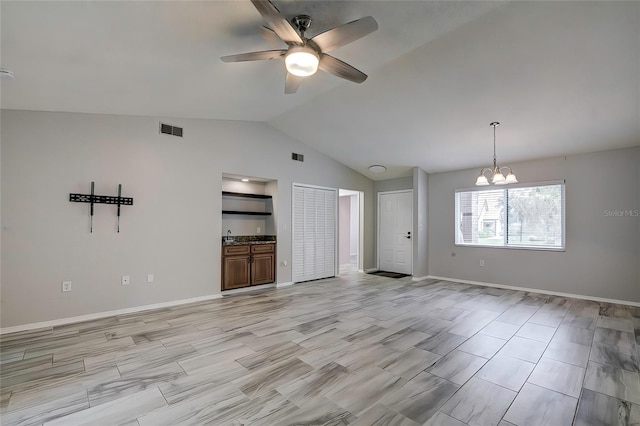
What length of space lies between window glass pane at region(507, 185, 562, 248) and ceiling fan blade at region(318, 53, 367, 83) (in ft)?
15.4

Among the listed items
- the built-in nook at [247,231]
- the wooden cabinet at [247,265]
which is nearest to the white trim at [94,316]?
the wooden cabinet at [247,265]

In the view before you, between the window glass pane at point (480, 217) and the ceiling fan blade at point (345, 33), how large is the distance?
5.17 meters

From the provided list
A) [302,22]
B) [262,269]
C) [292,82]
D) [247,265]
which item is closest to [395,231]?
[262,269]

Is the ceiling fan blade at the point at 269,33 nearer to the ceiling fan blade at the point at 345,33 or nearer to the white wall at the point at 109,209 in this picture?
the ceiling fan blade at the point at 345,33

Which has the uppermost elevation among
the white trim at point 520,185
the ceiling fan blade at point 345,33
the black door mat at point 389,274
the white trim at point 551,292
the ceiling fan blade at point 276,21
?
the ceiling fan blade at point 345,33

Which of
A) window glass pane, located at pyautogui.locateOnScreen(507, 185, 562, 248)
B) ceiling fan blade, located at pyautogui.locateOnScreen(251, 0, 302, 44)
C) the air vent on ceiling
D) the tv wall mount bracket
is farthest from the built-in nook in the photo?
window glass pane, located at pyautogui.locateOnScreen(507, 185, 562, 248)

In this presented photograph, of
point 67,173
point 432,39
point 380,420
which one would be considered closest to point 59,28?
point 67,173

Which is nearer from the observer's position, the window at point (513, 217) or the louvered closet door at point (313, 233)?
the window at point (513, 217)

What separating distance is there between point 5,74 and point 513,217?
7529mm

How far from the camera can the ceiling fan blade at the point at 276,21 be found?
183 cm

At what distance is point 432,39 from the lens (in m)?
3.06

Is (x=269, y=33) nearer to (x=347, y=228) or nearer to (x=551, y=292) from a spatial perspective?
(x=551, y=292)

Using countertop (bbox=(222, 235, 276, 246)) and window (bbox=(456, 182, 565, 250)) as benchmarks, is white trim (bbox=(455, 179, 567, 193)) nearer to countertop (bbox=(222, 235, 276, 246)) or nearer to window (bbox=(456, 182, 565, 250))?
window (bbox=(456, 182, 565, 250))

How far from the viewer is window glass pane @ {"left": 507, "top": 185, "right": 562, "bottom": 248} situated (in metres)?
5.34
